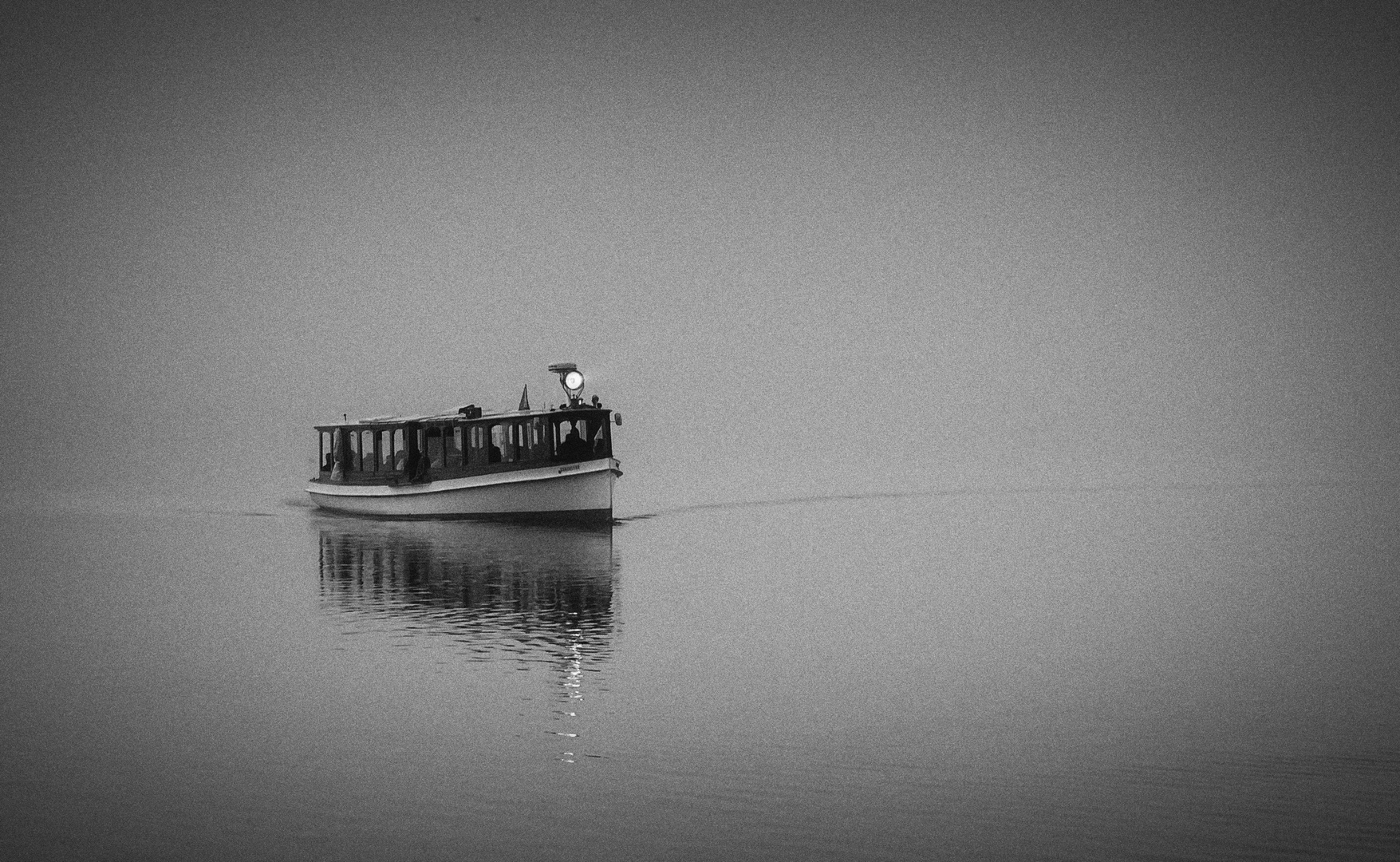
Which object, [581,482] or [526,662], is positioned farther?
[581,482]

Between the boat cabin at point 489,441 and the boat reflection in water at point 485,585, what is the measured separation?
3.76 m

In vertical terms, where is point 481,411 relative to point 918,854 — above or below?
above

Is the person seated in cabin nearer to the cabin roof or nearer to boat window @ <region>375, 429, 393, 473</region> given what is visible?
the cabin roof

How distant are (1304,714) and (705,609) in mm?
15520

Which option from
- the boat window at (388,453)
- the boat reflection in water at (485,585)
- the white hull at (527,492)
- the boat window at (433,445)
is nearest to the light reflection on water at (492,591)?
the boat reflection in water at (485,585)

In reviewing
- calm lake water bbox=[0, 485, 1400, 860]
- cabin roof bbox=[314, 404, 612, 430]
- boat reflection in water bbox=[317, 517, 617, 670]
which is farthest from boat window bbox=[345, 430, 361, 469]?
calm lake water bbox=[0, 485, 1400, 860]

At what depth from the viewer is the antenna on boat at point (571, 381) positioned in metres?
60.3

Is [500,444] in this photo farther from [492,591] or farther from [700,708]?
[700,708]

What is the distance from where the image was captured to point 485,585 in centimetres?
3597

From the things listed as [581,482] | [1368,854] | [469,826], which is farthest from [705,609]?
[581,482]

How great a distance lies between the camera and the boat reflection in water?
1082 inches

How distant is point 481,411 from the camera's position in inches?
2324

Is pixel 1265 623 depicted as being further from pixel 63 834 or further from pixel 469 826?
pixel 63 834

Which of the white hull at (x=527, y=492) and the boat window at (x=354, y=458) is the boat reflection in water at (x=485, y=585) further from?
the boat window at (x=354, y=458)
